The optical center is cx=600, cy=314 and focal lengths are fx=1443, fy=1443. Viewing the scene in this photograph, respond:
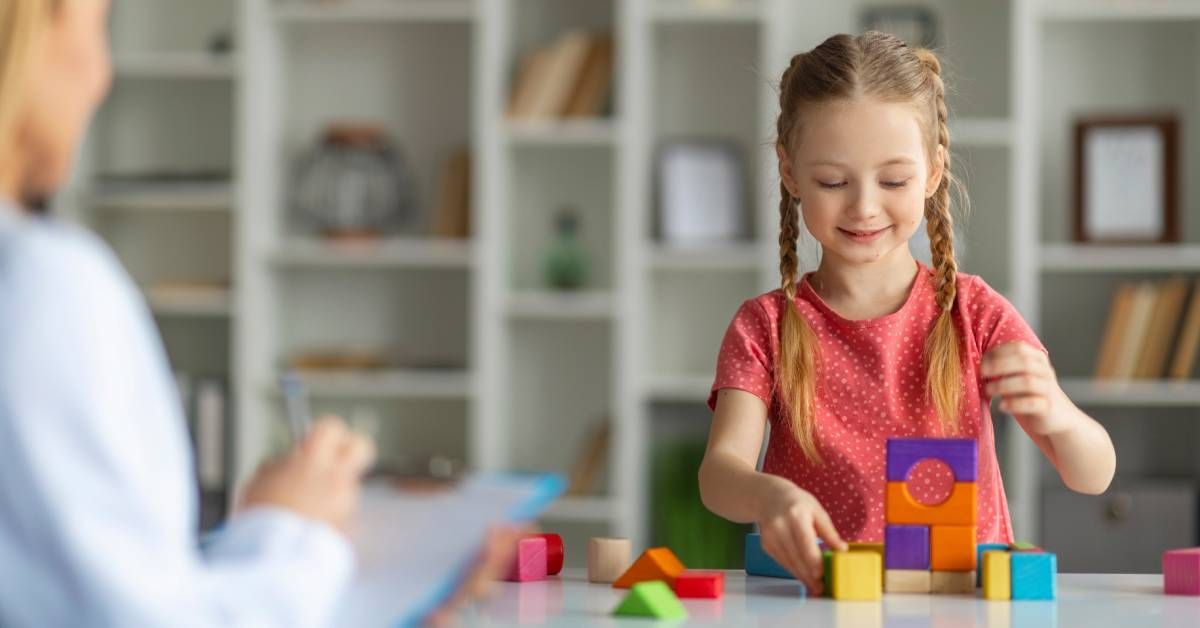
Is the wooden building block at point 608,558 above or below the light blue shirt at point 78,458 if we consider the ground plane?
below

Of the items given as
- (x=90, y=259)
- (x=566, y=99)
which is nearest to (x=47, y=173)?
(x=90, y=259)

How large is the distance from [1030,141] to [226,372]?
240 cm

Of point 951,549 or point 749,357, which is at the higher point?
point 749,357

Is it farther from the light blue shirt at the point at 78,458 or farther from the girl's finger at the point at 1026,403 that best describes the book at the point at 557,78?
the light blue shirt at the point at 78,458

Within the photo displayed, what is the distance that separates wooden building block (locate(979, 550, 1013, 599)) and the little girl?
0.24 m

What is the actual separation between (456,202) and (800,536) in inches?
121

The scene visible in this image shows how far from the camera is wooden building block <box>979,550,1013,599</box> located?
3.60 ft

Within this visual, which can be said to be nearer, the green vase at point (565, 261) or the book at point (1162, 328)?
the book at point (1162, 328)

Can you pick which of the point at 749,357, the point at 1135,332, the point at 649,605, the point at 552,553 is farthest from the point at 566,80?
the point at 649,605

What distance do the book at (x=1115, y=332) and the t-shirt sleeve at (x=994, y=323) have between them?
2469mm

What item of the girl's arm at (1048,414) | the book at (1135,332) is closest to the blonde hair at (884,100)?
the girl's arm at (1048,414)

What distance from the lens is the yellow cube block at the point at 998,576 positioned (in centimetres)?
110

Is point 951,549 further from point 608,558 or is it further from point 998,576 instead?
point 608,558

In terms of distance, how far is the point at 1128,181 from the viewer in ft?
12.8
